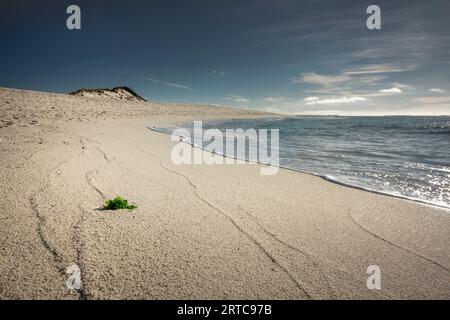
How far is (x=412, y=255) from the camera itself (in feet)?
8.18

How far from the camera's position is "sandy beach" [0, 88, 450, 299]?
198cm

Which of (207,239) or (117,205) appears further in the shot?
(117,205)

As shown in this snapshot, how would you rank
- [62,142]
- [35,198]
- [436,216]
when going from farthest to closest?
[62,142] < [436,216] < [35,198]

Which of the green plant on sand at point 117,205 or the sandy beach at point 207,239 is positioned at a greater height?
the green plant on sand at point 117,205

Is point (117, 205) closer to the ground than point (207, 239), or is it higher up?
higher up

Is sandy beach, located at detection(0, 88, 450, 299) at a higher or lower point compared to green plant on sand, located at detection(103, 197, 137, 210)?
lower

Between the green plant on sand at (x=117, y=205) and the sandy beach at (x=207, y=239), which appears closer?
the sandy beach at (x=207, y=239)

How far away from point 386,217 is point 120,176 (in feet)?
12.9

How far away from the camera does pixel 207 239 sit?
2623 millimetres

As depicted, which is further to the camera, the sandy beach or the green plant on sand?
the green plant on sand

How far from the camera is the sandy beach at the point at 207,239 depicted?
1.98 m
